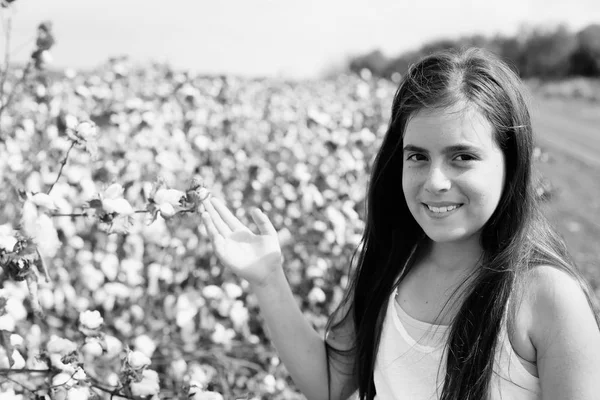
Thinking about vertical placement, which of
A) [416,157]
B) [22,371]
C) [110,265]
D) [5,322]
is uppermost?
[416,157]

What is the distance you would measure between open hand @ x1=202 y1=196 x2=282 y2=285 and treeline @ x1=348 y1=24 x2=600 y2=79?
3516 centimetres

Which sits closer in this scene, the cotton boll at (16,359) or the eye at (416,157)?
the cotton boll at (16,359)

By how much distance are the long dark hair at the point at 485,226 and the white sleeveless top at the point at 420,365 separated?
0.02 metres

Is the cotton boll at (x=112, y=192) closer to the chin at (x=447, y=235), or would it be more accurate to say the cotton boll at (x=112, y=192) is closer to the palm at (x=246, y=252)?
the palm at (x=246, y=252)

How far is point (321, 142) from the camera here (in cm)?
298

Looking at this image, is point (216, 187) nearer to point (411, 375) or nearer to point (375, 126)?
point (375, 126)

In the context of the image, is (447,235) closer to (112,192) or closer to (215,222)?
(215,222)

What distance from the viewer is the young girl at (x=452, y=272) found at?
114cm

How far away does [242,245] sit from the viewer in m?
1.36

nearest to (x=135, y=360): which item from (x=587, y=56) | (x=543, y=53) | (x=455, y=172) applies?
(x=455, y=172)

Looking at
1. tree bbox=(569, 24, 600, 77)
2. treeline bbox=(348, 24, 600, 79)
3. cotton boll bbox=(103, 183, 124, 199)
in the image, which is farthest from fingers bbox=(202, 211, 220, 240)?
tree bbox=(569, 24, 600, 77)

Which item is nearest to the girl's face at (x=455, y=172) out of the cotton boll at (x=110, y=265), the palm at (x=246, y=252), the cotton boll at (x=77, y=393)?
the palm at (x=246, y=252)

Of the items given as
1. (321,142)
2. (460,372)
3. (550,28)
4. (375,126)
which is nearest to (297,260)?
(321,142)

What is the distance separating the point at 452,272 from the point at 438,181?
0.77 ft
